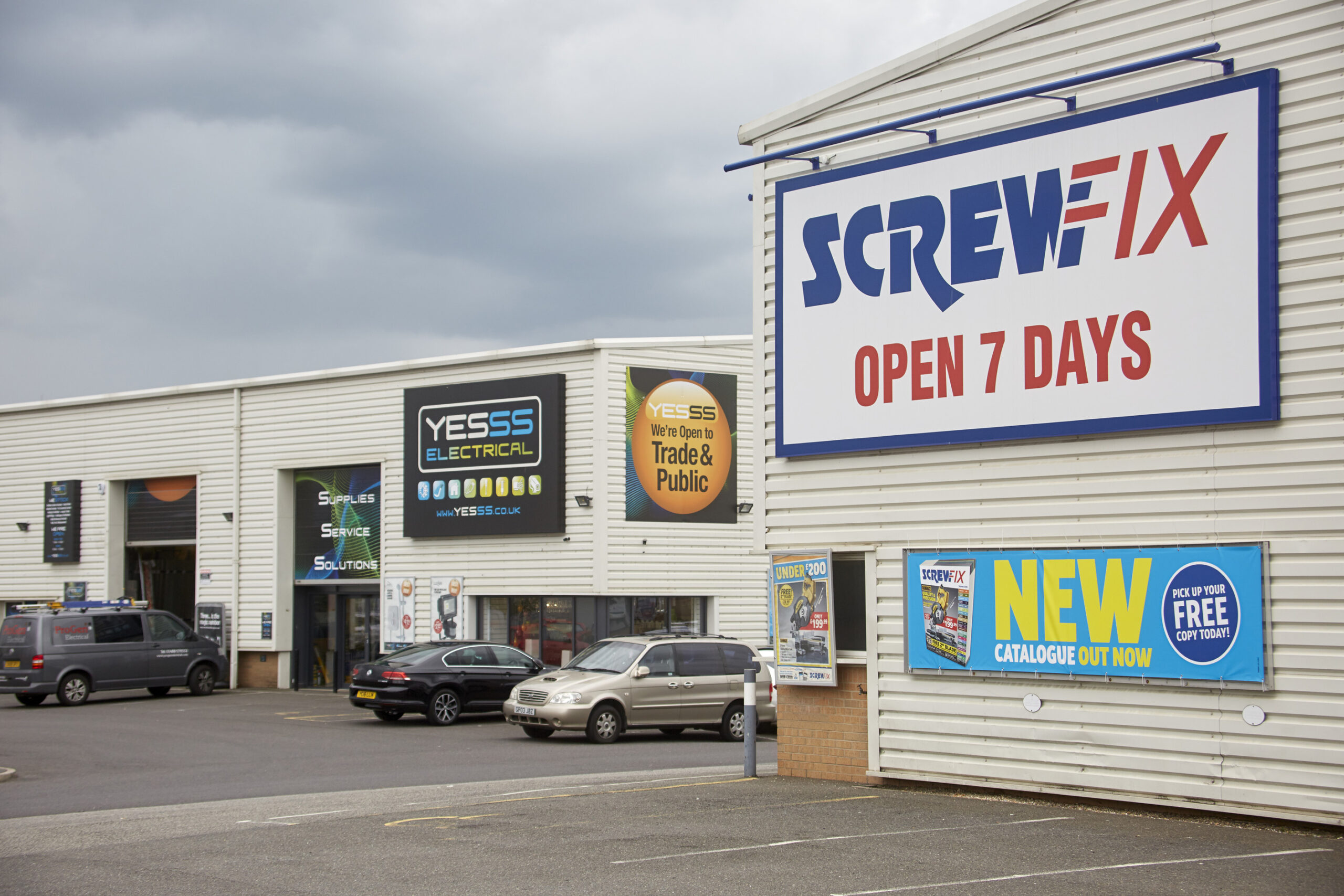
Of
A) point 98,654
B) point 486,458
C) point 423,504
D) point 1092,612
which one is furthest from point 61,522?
point 1092,612

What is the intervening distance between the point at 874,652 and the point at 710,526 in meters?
14.4

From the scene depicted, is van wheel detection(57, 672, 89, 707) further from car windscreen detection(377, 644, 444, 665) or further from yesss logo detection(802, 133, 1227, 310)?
yesss logo detection(802, 133, 1227, 310)

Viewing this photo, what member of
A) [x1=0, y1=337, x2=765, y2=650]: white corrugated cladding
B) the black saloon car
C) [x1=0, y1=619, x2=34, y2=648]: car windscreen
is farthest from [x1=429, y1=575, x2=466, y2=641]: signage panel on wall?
[x1=0, y1=619, x2=34, y2=648]: car windscreen

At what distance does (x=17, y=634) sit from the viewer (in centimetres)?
2609

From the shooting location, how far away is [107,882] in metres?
8.43

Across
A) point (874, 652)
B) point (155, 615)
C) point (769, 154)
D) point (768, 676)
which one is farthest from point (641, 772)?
point (155, 615)

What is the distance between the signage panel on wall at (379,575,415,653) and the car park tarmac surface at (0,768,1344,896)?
51.2 ft

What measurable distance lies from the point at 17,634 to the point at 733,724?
49.4 feet

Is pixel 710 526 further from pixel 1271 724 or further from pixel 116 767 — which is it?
pixel 1271 724

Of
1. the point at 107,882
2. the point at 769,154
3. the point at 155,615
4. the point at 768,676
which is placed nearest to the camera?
the point at 107,882

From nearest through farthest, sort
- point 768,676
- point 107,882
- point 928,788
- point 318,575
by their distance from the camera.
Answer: point 107,882, point 928,788, point 768,676, point 318,575

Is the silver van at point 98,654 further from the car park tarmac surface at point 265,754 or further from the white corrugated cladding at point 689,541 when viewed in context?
the white corrugated cladding at point 689,541

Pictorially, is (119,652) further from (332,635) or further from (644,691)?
(644,691)

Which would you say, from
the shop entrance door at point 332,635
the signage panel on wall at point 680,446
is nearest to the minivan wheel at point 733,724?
the signage panel on wall at point 680,446
